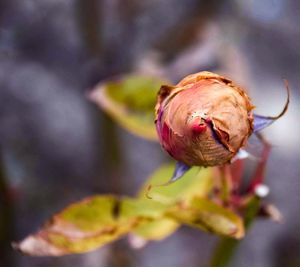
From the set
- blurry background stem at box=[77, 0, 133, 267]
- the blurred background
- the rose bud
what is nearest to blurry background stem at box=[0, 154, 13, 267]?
the blurred background

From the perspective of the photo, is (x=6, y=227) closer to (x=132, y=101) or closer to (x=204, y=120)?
(x=132, y=101)

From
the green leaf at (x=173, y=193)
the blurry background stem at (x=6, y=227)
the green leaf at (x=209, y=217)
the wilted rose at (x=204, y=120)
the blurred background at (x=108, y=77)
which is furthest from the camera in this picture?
the blurred background at (x=108, y=77)

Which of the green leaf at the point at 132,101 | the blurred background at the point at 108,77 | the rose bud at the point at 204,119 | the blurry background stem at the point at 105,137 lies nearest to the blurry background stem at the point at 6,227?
the blurred background at the point at 108,77

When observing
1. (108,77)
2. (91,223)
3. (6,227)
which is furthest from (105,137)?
(91,223)

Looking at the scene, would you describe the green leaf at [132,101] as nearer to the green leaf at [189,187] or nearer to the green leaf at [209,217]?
the green leaf at [189,187]

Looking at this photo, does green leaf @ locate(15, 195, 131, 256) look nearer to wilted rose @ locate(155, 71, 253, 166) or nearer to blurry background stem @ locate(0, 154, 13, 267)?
wilted rose @ locate(155, 71, 253, 166)

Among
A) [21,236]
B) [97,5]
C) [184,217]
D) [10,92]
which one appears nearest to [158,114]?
[184,217]
